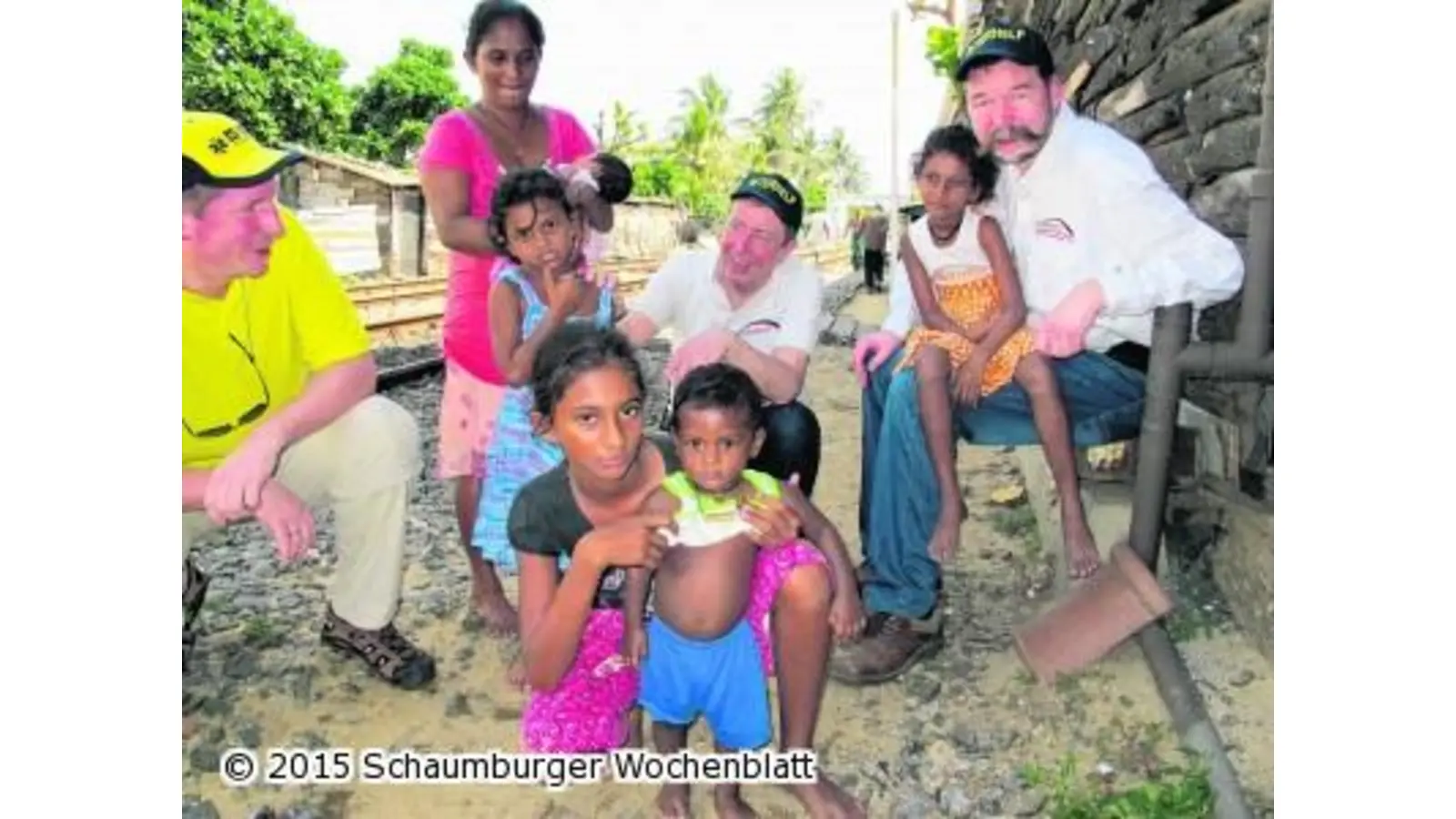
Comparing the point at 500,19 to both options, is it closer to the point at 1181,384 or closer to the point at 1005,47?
the point at 1005,47

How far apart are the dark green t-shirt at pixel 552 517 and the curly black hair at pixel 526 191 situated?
19.7 inches

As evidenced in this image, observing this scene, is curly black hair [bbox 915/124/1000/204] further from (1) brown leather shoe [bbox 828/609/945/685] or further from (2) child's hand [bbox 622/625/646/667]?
(2) child's hand [bbox 622/625/646/667]

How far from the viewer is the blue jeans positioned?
222cm

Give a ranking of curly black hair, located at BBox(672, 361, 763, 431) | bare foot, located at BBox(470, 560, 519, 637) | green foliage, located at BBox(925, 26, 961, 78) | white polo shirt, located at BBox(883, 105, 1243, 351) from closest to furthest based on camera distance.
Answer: curly black hair, located at BBox(672, 361, 763, 431) < white polo shirt, located at BBox(883, 105, 1243, 351) < green foliage, located at BBox(925, 26, 961, 78) < bare foot, located at BBox(470, 560, 519, 637)

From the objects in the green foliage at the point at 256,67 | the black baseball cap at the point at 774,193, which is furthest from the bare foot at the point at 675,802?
the green foliage at the point at 256,67

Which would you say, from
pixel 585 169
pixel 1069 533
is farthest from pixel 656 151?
pixel 1069 533

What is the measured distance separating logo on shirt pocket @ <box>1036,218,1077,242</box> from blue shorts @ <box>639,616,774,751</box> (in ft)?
3.01

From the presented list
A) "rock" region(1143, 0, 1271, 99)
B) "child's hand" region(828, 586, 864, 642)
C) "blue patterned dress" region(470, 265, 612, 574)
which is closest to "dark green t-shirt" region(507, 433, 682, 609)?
"blue patterned dress" region(470, 265, 612, 574)

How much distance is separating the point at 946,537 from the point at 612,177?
95cm

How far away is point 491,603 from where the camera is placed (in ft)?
8.22

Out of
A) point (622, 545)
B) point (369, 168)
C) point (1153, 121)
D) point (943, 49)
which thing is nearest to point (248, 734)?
point (622, 545)

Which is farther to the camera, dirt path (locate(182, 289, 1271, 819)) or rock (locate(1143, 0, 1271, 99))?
rock (locate(1143, 0, 1271, 99))

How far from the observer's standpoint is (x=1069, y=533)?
7.23 ft

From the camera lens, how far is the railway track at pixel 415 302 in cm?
229
